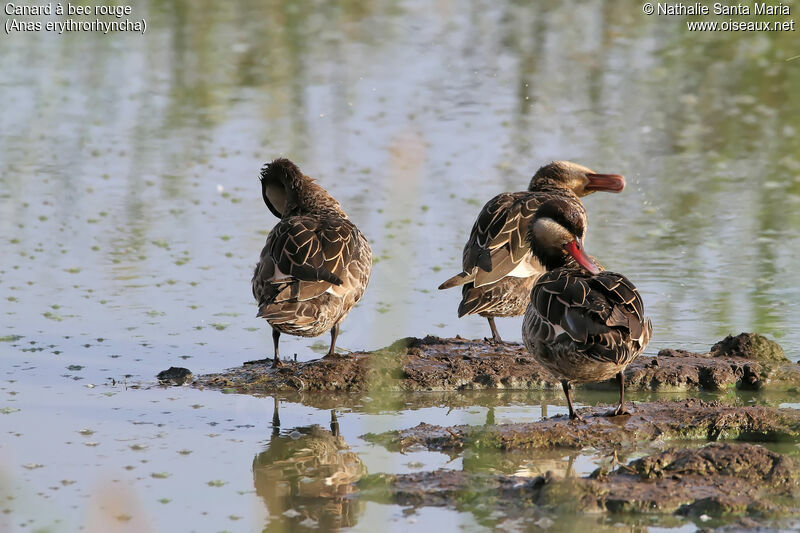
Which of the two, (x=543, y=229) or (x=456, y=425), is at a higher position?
(x=543, y=229)

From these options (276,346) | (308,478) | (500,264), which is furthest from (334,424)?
(500,264)

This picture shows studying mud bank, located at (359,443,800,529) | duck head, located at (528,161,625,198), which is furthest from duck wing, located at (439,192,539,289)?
mud bank, located at (359,443,800,529)

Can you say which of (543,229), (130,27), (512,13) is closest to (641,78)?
(512,13)

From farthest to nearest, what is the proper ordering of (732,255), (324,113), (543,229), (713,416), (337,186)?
(324,113) → (337,186) → (732,255) → (543,229) → (713,416)

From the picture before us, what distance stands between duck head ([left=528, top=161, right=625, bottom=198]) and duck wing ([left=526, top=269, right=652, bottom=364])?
10.6ft

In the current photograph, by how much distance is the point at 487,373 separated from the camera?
26.1ft

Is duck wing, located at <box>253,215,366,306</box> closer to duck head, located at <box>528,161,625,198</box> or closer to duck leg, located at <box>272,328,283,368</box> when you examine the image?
duck leg, located at <box>272,328,283,368</box>

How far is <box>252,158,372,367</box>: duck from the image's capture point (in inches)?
316

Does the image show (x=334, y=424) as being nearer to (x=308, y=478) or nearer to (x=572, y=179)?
(x=308, y=478)

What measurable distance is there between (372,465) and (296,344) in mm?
2890

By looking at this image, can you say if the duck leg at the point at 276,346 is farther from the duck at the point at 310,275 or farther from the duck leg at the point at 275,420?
the duck leg at the point at 275,420

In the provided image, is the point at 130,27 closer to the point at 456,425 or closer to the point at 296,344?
the point at 296,344

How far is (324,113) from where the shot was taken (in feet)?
48.8

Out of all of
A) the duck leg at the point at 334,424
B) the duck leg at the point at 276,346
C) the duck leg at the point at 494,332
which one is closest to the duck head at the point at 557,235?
the duck leg at the point at 494,332
